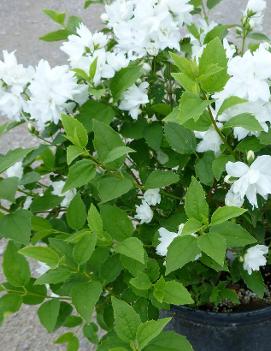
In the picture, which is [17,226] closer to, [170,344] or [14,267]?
[14,267]

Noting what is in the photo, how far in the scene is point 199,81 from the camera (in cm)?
87

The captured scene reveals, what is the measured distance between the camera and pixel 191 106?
84 cm

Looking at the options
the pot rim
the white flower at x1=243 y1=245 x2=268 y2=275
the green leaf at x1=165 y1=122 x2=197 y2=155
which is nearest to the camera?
the green leaf at x1=165 y1=122 x2=197 y2=155

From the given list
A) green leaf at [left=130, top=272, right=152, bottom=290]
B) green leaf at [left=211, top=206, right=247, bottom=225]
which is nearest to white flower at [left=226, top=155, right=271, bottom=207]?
green leaf at [left=211, top=206, right=247, bottom=225]

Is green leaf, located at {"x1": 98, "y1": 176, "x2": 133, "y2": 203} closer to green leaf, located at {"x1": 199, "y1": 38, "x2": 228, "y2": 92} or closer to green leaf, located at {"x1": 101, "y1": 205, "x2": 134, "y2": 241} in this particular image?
green leaf, located at {"x1": 101, "y1": 205, "x2": 134, "y2": 241}

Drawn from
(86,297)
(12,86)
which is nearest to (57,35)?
(12,86)

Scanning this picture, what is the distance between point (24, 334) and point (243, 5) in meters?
2.37

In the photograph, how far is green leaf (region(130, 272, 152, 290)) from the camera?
3.32 feet

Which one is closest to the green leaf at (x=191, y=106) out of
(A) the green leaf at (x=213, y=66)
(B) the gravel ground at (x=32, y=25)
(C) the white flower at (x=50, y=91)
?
(A) the green leaf at (x=213, y=66)

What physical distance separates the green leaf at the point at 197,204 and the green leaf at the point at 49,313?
35 centimetres

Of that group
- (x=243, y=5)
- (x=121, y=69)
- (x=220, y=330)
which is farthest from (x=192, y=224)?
(x=243, y=5)

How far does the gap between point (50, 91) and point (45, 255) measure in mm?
277

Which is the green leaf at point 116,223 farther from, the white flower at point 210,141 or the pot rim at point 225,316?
the pot rim at point 225,316

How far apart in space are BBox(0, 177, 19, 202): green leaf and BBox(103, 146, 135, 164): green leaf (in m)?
0.22
